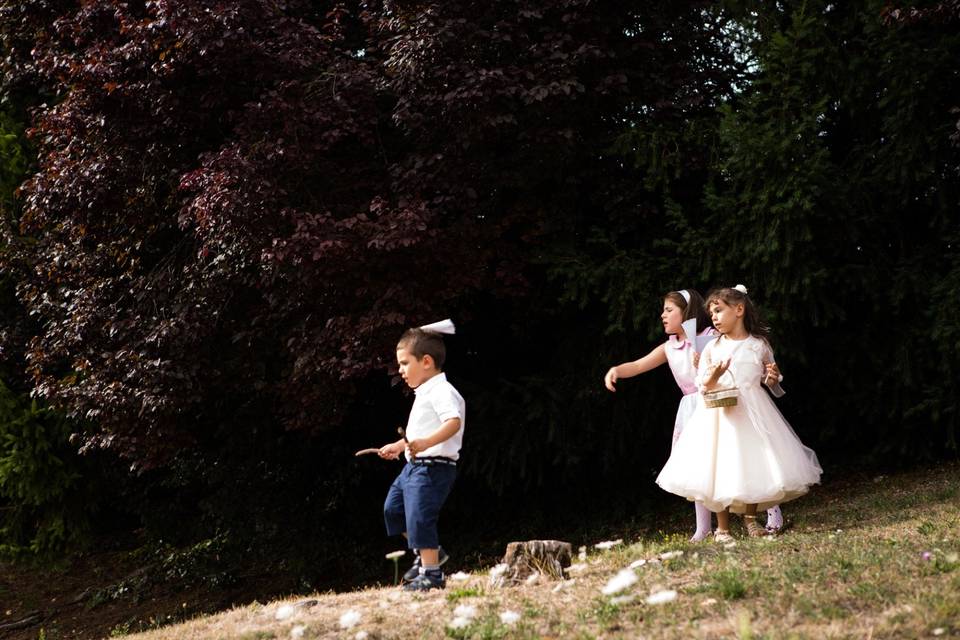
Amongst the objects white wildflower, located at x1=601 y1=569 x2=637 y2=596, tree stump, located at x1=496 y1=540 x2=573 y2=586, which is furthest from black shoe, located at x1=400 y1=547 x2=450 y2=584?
white wildflower, located at x1=601 y1=569 x2=637 y2=596

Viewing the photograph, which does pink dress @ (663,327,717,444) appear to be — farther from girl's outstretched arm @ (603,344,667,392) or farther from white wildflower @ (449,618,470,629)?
white wildflower @ (449,618,470,629)

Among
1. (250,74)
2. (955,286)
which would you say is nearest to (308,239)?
(250,74)

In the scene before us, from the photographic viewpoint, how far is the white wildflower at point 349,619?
4.32 meters

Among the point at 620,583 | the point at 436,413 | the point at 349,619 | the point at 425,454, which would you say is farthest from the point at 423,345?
the point at 620,583

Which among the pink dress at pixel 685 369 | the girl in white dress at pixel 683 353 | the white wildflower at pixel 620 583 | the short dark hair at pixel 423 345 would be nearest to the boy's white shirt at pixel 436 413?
the short dark hair at pixel 423 345

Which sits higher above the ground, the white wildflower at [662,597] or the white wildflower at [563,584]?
the white wildflower at [662,597]

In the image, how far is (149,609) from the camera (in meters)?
12.3

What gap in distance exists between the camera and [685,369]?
6871 mm

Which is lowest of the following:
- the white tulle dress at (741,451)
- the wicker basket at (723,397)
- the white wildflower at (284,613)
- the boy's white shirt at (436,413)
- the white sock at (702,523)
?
the white sock at (702,523)

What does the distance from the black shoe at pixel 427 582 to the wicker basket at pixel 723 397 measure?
2.07 meters

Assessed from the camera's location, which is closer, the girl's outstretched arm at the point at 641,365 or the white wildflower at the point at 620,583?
the white wildflower at the point at 620,583

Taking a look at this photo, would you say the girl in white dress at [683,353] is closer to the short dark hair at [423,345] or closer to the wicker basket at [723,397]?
the wicker basket at [723,397]

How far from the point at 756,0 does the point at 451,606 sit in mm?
7023

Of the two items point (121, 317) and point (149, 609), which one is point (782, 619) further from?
point (149, 609)
